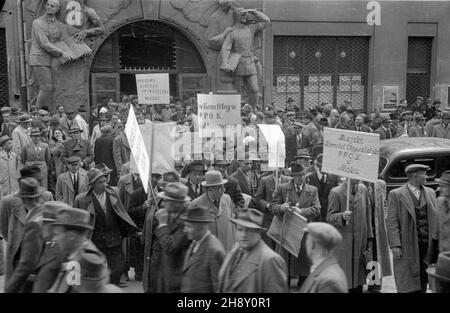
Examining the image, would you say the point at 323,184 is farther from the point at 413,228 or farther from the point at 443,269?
the point at 443,269

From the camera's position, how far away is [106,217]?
7508 mm

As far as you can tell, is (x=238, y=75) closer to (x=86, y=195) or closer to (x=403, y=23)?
(x=403, y=23)

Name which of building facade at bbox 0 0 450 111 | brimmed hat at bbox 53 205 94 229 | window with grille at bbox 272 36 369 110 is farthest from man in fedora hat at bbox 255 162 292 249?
window with grille at bbox 272 36 369 110

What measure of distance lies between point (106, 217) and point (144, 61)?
42.5ft

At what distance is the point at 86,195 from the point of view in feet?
24.8

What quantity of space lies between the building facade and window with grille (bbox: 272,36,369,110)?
1.3 inches

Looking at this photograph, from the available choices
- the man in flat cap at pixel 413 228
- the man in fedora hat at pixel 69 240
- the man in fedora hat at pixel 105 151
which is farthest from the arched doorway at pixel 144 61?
the man in fedora hat at pixel 69 240

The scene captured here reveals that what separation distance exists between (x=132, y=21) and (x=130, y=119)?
1191cm

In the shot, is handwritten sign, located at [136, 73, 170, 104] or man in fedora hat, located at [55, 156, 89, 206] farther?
handwritten sign, located at [136, 73, 170, 104]

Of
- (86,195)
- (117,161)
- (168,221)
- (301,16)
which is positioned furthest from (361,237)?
(301,16)

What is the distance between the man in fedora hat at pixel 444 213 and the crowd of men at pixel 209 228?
1cm

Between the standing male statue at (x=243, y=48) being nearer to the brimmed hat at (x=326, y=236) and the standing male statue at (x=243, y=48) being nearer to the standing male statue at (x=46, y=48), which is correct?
the standing male statue at (x=46, y=48)

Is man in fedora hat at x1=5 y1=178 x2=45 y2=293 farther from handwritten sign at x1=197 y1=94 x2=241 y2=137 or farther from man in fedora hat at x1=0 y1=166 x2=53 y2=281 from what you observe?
handwritten sign at x1=197 y1=94 x2=241 y2=137

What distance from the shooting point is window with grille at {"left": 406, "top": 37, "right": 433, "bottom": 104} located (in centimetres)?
2138
